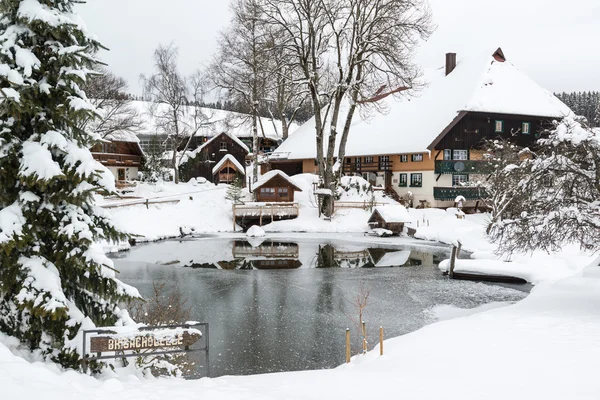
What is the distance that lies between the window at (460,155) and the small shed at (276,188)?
1389 cm

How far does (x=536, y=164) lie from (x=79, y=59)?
1191cm

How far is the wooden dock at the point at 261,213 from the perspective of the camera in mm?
36156

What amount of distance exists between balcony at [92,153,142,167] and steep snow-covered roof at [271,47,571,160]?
56.4ft

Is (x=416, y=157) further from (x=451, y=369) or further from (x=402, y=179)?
(x=451, y=369)

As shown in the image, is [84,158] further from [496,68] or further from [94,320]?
[496,68]

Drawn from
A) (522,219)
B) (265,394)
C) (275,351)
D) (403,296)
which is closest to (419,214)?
(403,296)

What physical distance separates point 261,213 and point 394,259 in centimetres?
1342

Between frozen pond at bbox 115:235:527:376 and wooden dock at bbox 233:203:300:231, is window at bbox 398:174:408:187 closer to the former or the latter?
wooden dock at bbox 233:203:300:231

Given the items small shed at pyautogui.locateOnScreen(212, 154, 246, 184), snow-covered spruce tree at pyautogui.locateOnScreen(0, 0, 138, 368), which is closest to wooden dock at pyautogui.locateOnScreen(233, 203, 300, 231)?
small shed at pyautogui.locateOnScreen(212, 154, 246, 184)

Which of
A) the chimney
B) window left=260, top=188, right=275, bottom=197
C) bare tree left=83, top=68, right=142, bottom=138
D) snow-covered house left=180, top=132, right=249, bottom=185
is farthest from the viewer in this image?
snow-covered house left=180, top=132, right=249, bottom=185

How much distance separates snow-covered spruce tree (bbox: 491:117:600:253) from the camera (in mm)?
Result: 12898

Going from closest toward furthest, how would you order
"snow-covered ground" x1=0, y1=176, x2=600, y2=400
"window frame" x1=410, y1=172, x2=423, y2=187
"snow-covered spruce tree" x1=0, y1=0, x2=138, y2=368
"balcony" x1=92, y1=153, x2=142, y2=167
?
"snow-covered ground" x1=0, y1=176, x2=600, y2=400 < "snow-covered spruce tree" x1=0, y1=0, x2=138, y2=368 < "window frame" x1=410, y1=172, x2=423, y2=187 < "balcony" x1=92, y1=153, x2=142, y2=167

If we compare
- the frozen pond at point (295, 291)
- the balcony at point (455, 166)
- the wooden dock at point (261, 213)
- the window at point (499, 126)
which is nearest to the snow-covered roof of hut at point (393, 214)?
the frozen pond at point (295, 291)

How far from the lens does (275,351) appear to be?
39.5ft
